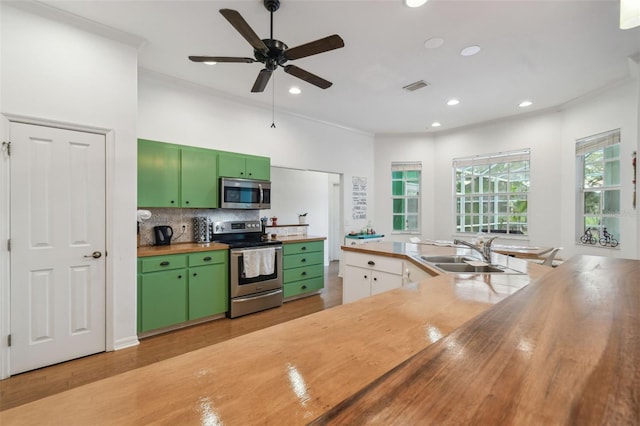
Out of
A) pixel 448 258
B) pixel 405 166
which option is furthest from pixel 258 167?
pixel 405 166

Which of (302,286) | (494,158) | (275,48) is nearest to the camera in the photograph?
(275,48)

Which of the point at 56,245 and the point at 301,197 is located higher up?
the point at 301,197

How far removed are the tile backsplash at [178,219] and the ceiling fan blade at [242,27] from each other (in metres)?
2.40

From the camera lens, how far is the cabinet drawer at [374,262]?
259cm

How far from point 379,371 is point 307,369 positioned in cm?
17

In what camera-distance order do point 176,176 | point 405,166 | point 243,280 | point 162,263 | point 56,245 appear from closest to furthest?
point 56,245 < point 162,263 < point 176,176 < point 243,280 < point 405,166

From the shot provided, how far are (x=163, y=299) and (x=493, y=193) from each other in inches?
213

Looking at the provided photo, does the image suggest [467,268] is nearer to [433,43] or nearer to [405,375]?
[405,375]

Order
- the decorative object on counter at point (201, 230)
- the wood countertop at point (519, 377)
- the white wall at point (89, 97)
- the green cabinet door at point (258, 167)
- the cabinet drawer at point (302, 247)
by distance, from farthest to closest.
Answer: the cabinet drawer at point (302, 247) → the green cabinet door at point (258, 167) → the decorative object on counter at point (201, 230) → the white wall at point (89, 97) → the wood countertop at point (519, 377)

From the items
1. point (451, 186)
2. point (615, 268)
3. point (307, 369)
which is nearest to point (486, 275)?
point (615, 268)

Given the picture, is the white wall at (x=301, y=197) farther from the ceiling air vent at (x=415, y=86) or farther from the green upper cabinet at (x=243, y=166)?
the ceiling air vent at (x=415, y=86)

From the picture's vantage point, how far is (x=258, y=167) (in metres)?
4.07

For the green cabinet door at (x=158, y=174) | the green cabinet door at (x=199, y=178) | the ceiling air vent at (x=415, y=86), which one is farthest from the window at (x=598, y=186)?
the green cabinet door at (x=158, y=174)

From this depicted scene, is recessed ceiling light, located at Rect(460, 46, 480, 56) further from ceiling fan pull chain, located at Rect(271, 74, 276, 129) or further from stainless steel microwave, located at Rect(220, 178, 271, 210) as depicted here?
stainless steel microwave, located at Rect(220, 178, 271, 210)
